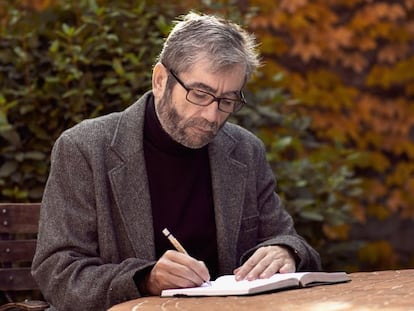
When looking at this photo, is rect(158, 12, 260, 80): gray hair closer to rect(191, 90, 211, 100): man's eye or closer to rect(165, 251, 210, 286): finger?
rect(191, 90, 211, 100): man's eye

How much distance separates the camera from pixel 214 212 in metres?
3.25

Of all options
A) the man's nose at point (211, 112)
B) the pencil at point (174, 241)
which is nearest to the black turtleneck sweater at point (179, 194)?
the man's nose at point (211, 112)

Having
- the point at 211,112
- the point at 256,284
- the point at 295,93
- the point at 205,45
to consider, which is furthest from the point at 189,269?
the point at 295,93

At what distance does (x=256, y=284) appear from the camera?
2711 mm

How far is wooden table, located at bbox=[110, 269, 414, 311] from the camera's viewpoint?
2.42m

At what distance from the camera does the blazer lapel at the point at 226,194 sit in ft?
10.5

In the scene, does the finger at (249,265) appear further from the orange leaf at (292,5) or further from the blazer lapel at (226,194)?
the orange leaf at (292,5)

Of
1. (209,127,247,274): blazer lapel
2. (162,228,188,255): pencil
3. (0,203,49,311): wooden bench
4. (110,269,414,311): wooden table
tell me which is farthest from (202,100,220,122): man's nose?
(0,203,49,311): wooden bench

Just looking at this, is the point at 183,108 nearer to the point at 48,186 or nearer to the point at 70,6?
the point at 48,186

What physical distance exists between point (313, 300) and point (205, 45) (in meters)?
0.84

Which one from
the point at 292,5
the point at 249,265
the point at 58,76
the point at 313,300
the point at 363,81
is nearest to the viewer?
the point at 313,300

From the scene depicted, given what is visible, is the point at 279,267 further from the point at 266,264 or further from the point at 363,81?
the point at 363,81

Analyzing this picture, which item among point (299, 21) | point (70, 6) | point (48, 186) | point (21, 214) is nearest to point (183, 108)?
point (48, 186)

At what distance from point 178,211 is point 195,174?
0.50 ft
